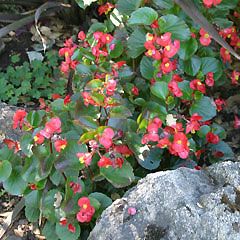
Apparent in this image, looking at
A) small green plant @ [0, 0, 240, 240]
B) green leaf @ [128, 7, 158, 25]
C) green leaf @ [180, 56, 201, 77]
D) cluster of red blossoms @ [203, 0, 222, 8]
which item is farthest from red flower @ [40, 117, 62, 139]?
cluster of red blossoms @ [203, 0, 222, 8]

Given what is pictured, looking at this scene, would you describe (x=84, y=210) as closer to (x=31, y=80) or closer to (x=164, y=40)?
(x=164, y=40)

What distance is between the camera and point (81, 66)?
77.5 inches

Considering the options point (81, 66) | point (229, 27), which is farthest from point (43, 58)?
point (229, 27)

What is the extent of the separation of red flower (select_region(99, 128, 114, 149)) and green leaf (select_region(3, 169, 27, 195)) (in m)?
0.32

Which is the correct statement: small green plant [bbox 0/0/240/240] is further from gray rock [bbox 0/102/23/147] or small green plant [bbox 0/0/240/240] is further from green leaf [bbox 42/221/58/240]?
gray rock [bbox 0/102/23/147]

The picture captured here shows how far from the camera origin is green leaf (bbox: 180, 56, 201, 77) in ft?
6.50

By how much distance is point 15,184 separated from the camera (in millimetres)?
1840

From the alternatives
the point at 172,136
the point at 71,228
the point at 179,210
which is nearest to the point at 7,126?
the point at 71,228

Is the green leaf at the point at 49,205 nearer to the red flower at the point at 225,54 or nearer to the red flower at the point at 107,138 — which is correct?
the red flower at the point at 107,138

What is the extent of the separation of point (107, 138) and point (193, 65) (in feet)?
1.57

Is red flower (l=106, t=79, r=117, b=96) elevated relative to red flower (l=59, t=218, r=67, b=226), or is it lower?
elevated

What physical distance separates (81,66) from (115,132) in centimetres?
31

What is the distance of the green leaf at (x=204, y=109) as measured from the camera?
1.95 meters

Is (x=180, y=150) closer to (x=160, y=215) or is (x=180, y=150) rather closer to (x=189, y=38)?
(x=160, y=215)
